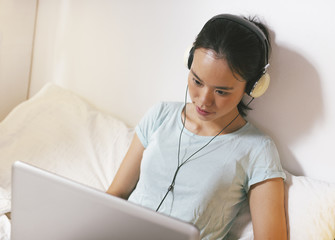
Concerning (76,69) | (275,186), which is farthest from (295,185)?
(76,69)

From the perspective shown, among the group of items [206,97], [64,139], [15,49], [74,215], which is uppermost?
[206,97]

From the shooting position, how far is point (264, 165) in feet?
3.69

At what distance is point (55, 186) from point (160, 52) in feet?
3.00

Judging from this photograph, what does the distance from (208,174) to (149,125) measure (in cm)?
27

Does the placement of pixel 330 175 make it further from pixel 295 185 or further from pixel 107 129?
pixel 107 129

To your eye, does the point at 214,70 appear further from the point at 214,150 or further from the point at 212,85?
the point at 214,150

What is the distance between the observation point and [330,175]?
1169 mm

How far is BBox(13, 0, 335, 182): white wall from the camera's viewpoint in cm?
116

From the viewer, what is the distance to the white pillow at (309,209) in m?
1.08

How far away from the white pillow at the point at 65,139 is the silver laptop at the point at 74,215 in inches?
27.4

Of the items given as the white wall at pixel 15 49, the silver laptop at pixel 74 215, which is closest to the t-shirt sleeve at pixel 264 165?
the silver laptop at pixel 74 215

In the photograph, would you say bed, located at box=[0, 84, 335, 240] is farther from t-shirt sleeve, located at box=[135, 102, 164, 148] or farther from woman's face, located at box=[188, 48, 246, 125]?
woman's face, located at box=[188, 48, 246, 125]

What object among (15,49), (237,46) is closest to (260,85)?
(237,46)

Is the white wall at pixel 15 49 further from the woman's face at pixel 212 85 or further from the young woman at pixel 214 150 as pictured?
the woman's face at pixel 212 85
